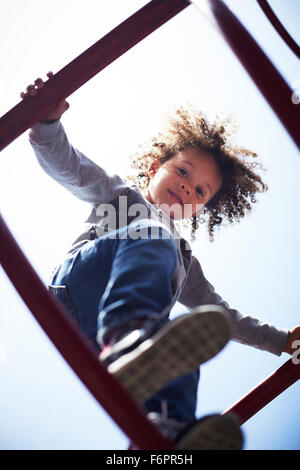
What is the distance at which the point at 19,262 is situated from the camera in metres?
0.55

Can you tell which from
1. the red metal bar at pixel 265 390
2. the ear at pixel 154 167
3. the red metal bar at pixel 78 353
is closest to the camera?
the red metal bar at pixel 78 353

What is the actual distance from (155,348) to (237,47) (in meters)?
0.46

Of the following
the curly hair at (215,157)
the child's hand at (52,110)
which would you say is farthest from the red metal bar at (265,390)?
the child's hand at (52,110)

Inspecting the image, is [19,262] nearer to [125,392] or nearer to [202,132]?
[125,392]

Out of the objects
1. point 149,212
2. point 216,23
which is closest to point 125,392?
point 149,212

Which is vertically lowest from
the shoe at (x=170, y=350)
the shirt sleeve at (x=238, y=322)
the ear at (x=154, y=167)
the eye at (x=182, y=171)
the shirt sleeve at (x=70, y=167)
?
the shirt sleeve at (x=238, y=322)

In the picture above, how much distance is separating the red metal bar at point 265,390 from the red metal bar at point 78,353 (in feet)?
1.49

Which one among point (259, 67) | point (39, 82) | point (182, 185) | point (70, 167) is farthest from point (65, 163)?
point (259, 67)

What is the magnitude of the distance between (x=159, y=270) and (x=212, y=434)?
172 millimetres

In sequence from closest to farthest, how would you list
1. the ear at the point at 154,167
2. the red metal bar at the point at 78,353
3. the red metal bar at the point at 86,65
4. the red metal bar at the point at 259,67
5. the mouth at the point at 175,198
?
the red metal bar at the point at 78,353 < the red metal bar at the point at 259,67 < the red metal bar at the point at 86,65 < the mouth at the point at 175,198 < the ear at the point at 154,167

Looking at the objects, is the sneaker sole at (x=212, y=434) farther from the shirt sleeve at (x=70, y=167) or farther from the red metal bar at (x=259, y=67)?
the shirt sleeve at (x=70, y=167)

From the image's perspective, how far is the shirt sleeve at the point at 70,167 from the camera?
804mm

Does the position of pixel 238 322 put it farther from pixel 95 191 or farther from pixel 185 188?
pixel 95 191

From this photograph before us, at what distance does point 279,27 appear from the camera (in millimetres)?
947
